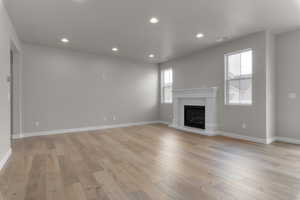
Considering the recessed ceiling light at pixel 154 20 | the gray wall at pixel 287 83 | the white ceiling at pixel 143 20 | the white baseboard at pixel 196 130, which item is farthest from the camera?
the white baseboard at pixel 196 130

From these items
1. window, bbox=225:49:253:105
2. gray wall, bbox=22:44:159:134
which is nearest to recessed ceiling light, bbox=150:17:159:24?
window, bbox=225:49:253:105

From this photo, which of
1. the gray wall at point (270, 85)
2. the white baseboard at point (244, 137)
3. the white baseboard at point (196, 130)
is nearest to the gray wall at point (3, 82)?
the white baseboard at point (196, 130)

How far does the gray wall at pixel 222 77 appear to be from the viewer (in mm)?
4020

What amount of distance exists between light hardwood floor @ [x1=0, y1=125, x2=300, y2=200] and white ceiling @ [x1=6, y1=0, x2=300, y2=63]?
2836mm

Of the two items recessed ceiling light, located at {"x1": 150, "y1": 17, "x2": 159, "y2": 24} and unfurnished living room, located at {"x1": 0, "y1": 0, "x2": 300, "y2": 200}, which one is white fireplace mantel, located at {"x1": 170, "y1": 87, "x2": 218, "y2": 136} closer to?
unfurnished living room, located at {"x1": 0, "y1": 0, "x2": 300, "y2": 200}

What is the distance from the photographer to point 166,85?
7.34m

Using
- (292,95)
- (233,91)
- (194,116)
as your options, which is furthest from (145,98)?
(292,95)

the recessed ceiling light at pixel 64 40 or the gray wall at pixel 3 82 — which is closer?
the gray wall at pixel 3 82

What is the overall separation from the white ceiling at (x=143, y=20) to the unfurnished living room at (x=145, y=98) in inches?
1.1

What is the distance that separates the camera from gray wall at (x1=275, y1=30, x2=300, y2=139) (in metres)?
3.89

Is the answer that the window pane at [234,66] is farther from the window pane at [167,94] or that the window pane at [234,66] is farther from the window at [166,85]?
the window pane at [167,94]

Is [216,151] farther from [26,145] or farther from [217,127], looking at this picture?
[26,145]

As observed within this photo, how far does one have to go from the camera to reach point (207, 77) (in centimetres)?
538

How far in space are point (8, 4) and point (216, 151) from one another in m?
4.91
